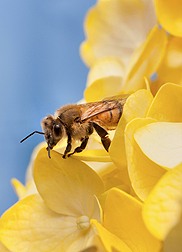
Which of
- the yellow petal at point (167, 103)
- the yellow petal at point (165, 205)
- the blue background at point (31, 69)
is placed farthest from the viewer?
the blue background at point (31, 69)

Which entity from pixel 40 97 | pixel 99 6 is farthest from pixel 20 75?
pixel 99 6

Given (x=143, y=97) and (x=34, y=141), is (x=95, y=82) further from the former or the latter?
(x=34, y=141)

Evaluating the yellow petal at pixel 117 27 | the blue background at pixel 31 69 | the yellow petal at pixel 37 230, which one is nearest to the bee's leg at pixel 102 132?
the yellow petal at pixel 37 230

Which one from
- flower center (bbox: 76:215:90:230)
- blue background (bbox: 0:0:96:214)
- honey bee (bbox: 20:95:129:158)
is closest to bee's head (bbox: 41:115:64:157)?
honey bee (bbox: 20:95:129:158)

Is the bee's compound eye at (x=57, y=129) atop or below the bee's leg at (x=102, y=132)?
atop

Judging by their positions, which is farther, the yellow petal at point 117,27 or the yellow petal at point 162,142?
the yellow petal at point 117,27

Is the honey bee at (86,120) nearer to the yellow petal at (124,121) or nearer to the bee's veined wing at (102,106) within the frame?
the bee's veined wing at (102,106)
